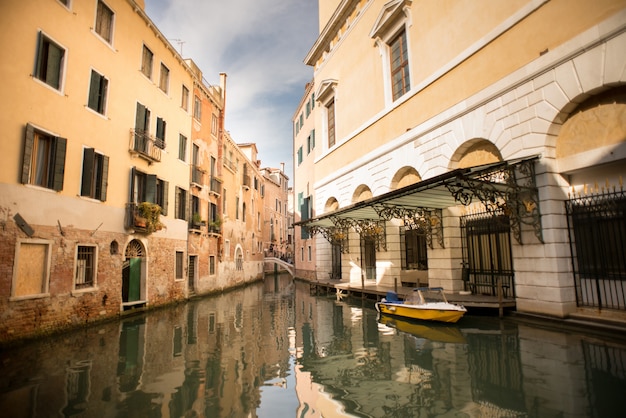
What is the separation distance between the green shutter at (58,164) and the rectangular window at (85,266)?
2053 mm

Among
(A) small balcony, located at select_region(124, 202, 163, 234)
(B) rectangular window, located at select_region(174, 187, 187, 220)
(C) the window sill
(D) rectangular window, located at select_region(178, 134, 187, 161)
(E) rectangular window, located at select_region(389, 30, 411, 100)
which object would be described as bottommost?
(C) the window sill

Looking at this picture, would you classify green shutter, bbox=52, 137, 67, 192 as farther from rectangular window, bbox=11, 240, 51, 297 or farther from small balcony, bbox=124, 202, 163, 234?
small balcony, bbox=124, 202, 163, 234

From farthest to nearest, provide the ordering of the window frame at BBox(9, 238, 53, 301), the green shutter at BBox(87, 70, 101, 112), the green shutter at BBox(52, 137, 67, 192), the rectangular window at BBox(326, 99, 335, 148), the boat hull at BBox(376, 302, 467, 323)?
1. the rectangular window at BBox(326, 99, 335, 148)
2. the green shutter at BBox(87, 70, 101, 112)
3. the green shutter at BBox(52, 137, 67, 192)
4. the boat hull at BBox(376, 302, 467, 323)
5. the window frame at BBox(9, 238, 53, 301)

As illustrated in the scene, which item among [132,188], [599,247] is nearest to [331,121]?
[132,188]

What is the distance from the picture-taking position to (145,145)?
47.5 feet

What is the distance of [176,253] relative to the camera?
1702cm

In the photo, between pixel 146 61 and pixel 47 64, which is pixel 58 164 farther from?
pixel 146 61

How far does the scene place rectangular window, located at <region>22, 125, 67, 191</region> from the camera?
973 centimetres

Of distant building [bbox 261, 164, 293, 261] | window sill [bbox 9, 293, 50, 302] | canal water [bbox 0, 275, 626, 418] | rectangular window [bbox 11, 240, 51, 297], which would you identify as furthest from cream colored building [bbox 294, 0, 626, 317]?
distant building [bbox 261, 164, 293, 261]

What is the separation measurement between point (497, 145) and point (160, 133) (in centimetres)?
1340

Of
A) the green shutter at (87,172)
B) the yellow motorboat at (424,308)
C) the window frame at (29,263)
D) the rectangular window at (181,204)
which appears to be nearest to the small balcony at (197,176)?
the rectangular window at (181,204)

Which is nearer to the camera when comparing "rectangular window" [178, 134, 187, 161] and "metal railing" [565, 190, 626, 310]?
"metal railing" [565, 190, 626, 310]

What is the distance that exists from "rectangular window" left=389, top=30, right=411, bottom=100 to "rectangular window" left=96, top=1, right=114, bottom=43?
36.7 ft

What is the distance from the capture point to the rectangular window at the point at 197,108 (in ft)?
63.9
